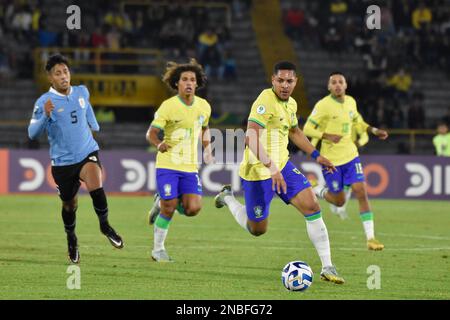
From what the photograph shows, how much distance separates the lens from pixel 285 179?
448 inches

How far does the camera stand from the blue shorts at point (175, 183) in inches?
526

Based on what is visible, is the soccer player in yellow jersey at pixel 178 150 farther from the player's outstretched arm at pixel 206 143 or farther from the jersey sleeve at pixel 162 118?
the player's outstretched arm at pixel 206 143

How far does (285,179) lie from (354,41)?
78.9ft

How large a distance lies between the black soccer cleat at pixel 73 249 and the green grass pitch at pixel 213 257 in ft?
0.65

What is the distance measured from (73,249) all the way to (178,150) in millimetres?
1856

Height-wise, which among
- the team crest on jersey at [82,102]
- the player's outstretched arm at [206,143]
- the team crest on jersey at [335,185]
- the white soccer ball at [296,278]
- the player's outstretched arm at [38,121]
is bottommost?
the white soccer ball at [296,278]

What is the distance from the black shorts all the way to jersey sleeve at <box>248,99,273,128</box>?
217 cm

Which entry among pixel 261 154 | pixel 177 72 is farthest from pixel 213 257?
pixel 261 154

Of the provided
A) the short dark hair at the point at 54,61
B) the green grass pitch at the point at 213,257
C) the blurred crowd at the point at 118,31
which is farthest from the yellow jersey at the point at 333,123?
the blurred crowd at the point at 118,31

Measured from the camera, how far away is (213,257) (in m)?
13.9

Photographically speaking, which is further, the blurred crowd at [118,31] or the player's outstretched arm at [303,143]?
the blurred crowd at [118,31]

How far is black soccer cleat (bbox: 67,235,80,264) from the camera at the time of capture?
41.4ft

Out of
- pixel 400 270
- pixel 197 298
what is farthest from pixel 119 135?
Answer: pixel 197 298

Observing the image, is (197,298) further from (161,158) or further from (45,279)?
(161,158)
